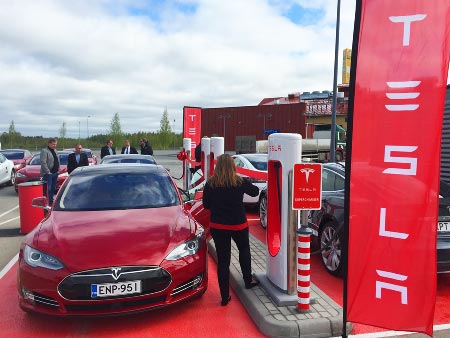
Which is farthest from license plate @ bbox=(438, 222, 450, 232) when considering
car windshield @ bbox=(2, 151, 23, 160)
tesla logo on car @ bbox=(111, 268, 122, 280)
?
car windshield @ bbox=(2, 151, 23, 160)

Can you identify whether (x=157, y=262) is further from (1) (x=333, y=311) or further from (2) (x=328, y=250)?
(2) (x=328, y=250)

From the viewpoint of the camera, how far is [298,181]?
3.72 metres

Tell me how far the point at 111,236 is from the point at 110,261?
1.31 ft

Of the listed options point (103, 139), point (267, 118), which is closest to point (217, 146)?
point (267, 118)

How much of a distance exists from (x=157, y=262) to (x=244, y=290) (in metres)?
1.25

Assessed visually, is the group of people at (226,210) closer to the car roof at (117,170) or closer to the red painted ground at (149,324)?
the red painted ground at (149,324)

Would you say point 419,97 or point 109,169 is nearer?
point 419,97

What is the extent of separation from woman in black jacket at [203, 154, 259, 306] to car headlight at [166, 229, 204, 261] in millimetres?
186

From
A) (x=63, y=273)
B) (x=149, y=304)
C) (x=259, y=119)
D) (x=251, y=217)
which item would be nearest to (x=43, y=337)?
(x=63, y=273)

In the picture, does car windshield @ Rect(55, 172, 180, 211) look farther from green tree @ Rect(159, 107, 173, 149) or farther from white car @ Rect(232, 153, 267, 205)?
green tree @ Rect(159, 107, 173, 149)

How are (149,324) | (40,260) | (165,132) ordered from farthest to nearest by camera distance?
(165,132) < (149,324) < (40,260)

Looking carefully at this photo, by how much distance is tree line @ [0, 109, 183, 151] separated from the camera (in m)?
63.6

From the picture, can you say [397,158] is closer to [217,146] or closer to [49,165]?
[217,146]

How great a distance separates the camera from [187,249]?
385 centimetres
